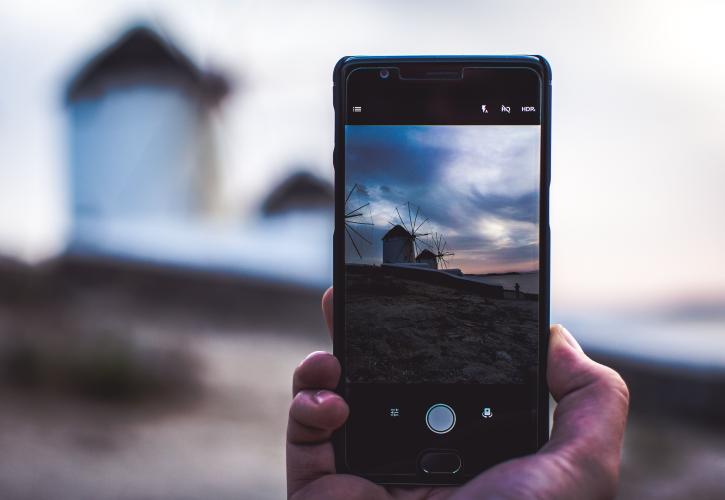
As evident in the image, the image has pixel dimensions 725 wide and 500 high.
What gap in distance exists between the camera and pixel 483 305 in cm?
56

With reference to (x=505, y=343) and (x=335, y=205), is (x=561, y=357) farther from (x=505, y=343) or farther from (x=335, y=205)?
(x=335, y=205)

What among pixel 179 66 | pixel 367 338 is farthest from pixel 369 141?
pixel 179 66

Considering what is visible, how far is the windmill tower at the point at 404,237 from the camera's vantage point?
56 centimetres

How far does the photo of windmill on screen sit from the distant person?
0.04 metres

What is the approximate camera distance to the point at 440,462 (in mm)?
542

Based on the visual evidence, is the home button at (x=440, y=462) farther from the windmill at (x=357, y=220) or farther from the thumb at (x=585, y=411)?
the windmill at (x=357, y=220)

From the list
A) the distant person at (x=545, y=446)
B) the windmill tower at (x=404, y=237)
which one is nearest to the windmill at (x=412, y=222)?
the windmill tower at (x=404, y=237)

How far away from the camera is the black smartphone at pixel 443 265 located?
0.55 meters

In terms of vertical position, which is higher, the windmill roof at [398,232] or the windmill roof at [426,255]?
the windmill roof at [398,232]

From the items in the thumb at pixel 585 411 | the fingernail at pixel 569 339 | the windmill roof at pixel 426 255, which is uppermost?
the windmill roof at pixel 426 255

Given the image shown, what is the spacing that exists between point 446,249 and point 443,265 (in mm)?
17

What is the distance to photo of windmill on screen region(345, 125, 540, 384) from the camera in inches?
21.9

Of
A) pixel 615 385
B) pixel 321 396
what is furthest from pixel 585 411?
pixel 321 396

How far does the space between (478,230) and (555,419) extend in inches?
7.9
